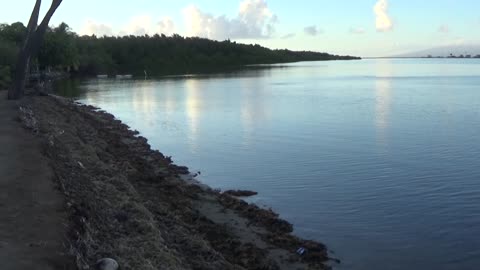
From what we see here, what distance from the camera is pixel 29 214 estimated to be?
809 centimetres

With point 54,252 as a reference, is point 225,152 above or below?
below

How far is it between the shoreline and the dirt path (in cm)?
20

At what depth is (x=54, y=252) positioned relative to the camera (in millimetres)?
6621

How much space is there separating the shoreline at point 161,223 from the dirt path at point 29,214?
8.0 inches

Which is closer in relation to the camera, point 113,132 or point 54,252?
point 54,252

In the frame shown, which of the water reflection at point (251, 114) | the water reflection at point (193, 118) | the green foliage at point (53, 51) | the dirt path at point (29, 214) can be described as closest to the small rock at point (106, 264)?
the dirt path at point (29, 214)

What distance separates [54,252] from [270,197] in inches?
312

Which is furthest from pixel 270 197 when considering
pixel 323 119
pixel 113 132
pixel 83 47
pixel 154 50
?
pixel 154 50

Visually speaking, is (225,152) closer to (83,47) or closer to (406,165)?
(406,165)

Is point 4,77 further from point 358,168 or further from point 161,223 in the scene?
point 161,223

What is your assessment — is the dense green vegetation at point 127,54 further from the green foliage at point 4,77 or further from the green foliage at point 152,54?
the green foliage at point 4,77

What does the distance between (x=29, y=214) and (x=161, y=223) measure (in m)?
2.55

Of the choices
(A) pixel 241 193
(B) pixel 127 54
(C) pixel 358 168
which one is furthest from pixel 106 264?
(B) pixel 127 54

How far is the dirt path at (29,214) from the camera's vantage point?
6.41m
